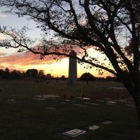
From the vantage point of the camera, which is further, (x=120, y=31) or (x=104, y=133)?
(x=120, y=31)

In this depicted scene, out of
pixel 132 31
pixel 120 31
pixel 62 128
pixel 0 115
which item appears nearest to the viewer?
pixel 62 128

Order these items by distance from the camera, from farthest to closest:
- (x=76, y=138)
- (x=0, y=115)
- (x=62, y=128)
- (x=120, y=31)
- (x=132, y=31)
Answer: (x=0, y=115) < (x=120, y=31) < (x=132, y=31) < (x=62, y=128) < (x=76, y=138)

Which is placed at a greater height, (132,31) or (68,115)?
(132,31)

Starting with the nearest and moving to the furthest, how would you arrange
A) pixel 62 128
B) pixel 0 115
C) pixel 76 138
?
pixel 76 138
pixel 62 128
pixel 0 115

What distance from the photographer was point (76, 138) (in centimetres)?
559

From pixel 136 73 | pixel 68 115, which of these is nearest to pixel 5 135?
pixel 68 115

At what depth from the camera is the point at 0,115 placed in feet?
26.8

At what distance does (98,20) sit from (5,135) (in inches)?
153

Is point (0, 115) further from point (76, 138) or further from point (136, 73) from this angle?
point (136, 73)

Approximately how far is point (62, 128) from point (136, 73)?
2.53 m

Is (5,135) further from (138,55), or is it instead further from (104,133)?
(138,55)

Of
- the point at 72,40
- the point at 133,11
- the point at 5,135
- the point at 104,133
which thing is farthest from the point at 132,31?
the point at 5,135

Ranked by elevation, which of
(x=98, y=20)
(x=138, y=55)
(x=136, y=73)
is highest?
(x=98, y=20)

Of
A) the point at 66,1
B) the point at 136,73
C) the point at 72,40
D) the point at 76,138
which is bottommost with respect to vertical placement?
the point at 76,138
